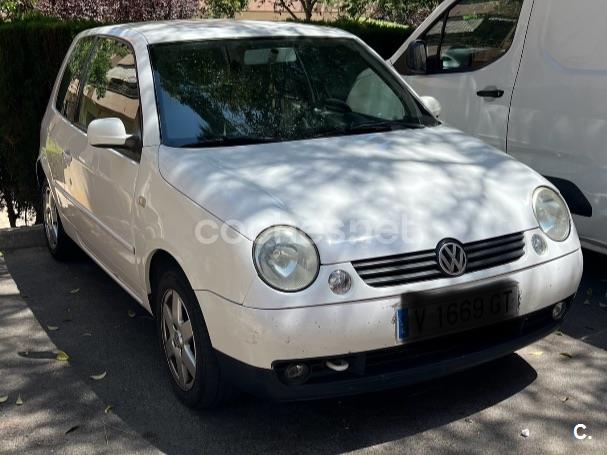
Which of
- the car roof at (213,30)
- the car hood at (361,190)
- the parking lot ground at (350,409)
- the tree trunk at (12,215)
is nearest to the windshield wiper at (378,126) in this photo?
the car hood at (361,190)

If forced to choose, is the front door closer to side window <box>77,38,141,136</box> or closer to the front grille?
side window <box>77,38,141,136</box>

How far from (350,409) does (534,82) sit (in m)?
2.69

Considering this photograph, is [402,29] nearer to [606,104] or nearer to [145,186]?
[606,104]

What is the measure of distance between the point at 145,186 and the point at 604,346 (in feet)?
8.42

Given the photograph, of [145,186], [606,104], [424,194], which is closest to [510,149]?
[606,104]

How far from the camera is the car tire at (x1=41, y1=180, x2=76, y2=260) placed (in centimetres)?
584

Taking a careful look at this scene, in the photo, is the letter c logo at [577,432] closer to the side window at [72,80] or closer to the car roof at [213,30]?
the car roof at [213,30]

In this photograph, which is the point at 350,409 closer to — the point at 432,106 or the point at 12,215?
the point at 432,106

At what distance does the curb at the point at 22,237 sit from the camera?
6434 mm

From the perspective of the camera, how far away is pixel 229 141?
3924 millimetres

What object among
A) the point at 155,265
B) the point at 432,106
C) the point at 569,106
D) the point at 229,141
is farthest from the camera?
the point at 569,106

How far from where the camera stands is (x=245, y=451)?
337 cm

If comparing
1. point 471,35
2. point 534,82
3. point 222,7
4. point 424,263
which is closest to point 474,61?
point 471,35

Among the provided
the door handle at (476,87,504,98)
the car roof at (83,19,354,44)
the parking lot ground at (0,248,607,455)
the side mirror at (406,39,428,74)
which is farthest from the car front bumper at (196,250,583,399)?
the side mirror at (406,39,428,74)
